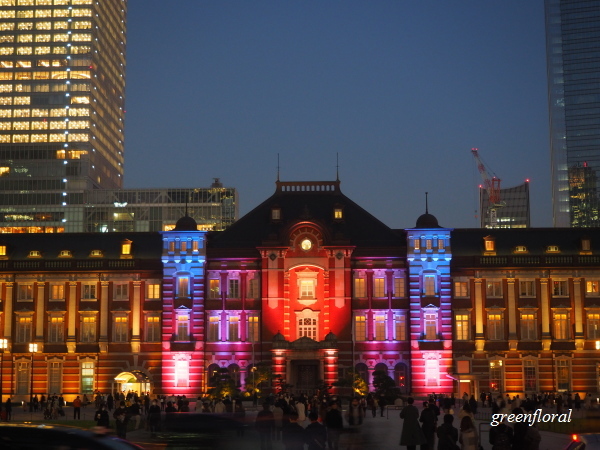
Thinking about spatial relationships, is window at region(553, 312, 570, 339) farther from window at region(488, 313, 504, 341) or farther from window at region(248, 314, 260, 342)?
window at region(248, 314, 260, 342)

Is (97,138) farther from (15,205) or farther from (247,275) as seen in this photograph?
(247,275)

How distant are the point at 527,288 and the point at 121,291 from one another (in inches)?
1258

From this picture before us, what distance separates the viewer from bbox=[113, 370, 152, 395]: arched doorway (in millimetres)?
79375

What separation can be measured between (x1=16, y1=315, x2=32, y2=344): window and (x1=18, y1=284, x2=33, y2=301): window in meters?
1.50

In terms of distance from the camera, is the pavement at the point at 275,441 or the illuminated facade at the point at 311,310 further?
the illuminated facade at the point at 311,310

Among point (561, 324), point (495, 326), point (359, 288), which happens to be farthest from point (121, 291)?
point (561, 324)

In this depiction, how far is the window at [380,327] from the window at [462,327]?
5.67 metres

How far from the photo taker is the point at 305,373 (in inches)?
3115

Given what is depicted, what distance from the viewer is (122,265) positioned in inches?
3265

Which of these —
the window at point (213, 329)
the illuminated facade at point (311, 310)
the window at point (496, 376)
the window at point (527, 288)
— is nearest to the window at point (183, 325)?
the illuminated facade at point (311, 310)

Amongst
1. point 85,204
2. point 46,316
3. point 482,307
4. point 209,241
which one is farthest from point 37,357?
point 85,204

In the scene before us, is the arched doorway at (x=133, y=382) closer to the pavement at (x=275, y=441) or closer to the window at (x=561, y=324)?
the pavement at (x=275, y=441)

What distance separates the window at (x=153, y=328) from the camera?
8200 cm

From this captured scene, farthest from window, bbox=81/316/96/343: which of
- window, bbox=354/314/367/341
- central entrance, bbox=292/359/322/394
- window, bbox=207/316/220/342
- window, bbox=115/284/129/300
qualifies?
window, bbox=354/314/367/341
